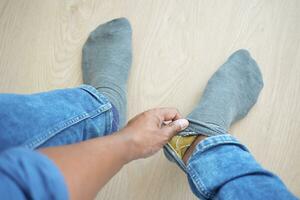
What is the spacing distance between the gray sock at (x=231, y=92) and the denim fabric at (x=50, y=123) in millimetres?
215

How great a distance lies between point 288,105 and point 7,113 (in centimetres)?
62

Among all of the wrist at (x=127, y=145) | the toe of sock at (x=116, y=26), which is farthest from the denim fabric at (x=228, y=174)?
the toe of sock at (x=116, y=26)

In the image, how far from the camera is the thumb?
68 cm

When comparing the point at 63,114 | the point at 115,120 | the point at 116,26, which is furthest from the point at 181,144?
the point at 116,26

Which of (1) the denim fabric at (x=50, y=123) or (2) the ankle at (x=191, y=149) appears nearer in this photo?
(1) the denim fabric at (x=50, y=123)

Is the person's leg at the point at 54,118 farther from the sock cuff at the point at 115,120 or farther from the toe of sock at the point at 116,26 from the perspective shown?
the toe of sock at the point at 116,26

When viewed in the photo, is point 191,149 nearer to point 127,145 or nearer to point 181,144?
point 181,144

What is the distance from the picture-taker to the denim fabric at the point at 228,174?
0.53 metres

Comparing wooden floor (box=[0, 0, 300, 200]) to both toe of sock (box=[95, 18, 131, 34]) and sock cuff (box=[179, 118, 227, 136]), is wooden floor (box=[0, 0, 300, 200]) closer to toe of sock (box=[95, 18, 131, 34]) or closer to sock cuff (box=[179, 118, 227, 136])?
toe of sock (box=[95, 18, 131, 34])

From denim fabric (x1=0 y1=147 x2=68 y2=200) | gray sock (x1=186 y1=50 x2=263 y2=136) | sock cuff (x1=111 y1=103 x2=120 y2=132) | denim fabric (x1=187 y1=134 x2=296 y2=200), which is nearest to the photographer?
denim fabric (x1=0 y1=147 x2=68 y2=200)

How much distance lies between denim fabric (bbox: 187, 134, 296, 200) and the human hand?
0.07 metres

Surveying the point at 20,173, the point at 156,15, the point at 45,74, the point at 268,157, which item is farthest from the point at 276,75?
the point at 20,173

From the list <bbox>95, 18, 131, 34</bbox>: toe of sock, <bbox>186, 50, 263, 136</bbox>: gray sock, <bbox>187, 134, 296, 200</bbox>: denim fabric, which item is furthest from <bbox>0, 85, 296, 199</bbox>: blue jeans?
<bbox>95, 18, 131, 34</bbox>: toe of sock

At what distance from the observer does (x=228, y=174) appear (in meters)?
0.57
